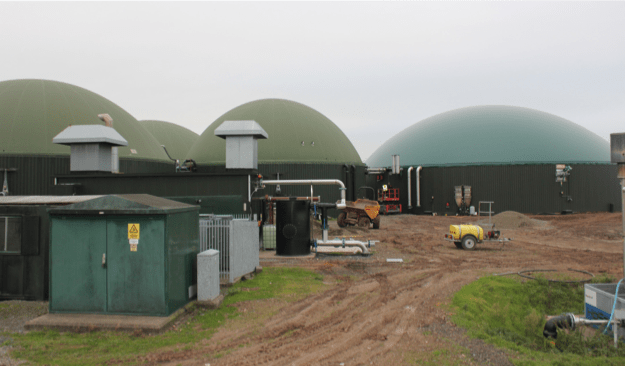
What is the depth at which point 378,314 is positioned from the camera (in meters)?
9.14

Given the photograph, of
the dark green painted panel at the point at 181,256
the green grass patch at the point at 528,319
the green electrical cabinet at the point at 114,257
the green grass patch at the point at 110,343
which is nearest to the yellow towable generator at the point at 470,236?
the green grass patch at the point at 528,319

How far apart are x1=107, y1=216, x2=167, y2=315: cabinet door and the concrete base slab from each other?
0.18 metres

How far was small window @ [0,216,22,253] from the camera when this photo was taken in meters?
9.96


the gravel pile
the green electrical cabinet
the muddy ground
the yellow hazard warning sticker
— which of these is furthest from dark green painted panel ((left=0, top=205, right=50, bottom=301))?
the gravel pile

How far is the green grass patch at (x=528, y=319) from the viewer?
679 cm

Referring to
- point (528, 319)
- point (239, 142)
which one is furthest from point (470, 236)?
point (239, 142)

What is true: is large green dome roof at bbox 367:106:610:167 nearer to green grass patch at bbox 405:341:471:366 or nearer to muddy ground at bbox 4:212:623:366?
muddy ground at bbox 4:212:623:366

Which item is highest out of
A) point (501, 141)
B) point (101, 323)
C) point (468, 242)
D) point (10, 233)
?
point (501, 141)

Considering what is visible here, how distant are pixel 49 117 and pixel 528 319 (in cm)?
3611

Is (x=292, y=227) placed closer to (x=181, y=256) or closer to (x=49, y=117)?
(x=181, y=256)

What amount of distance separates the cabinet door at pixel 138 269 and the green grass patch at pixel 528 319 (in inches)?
248

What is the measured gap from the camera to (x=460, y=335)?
300 inches

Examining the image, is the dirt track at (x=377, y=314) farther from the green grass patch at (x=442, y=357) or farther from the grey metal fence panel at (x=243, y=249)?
the grey metal fence panel at (x=243, y=249)

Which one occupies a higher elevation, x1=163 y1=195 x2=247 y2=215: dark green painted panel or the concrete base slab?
x1=163 y1=195 x2=247 y2=215: dark green painted panel
